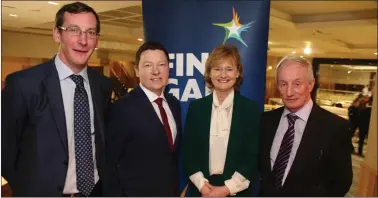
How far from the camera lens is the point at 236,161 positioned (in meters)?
1.80

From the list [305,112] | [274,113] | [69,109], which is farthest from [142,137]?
[305,112]

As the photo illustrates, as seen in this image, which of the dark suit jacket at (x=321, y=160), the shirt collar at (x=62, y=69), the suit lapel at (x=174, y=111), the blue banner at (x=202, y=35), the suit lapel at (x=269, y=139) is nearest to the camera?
the shirt collar at (x=62, y=69)

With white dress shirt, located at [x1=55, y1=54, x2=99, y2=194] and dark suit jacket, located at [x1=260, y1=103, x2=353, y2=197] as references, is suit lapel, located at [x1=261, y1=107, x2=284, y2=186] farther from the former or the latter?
white dress shirt, located at [x1=55, y1=54, x2=99, y2=194]

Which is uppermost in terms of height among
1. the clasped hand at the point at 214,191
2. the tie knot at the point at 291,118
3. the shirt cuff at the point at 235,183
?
the tie knot at the point at 291,118

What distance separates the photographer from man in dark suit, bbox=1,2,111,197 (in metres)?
1.43

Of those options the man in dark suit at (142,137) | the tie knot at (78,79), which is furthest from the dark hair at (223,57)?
the tie knot at (78,79)

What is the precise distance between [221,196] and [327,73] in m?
14.1

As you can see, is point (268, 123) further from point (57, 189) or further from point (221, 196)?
point (57, 189)

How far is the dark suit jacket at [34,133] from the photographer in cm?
142

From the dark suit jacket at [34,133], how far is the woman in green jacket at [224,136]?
0.72m

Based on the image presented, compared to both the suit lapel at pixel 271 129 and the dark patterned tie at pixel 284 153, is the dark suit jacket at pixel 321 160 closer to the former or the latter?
the dark patterned tie at pixel 284 153

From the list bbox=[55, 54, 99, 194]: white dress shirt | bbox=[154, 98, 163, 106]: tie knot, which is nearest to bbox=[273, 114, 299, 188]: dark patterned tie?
bbox=[154, 98, 163, 106]: tie knot

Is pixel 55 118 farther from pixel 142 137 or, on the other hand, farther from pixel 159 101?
pixel 159 101

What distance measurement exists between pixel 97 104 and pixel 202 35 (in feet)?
2.84
